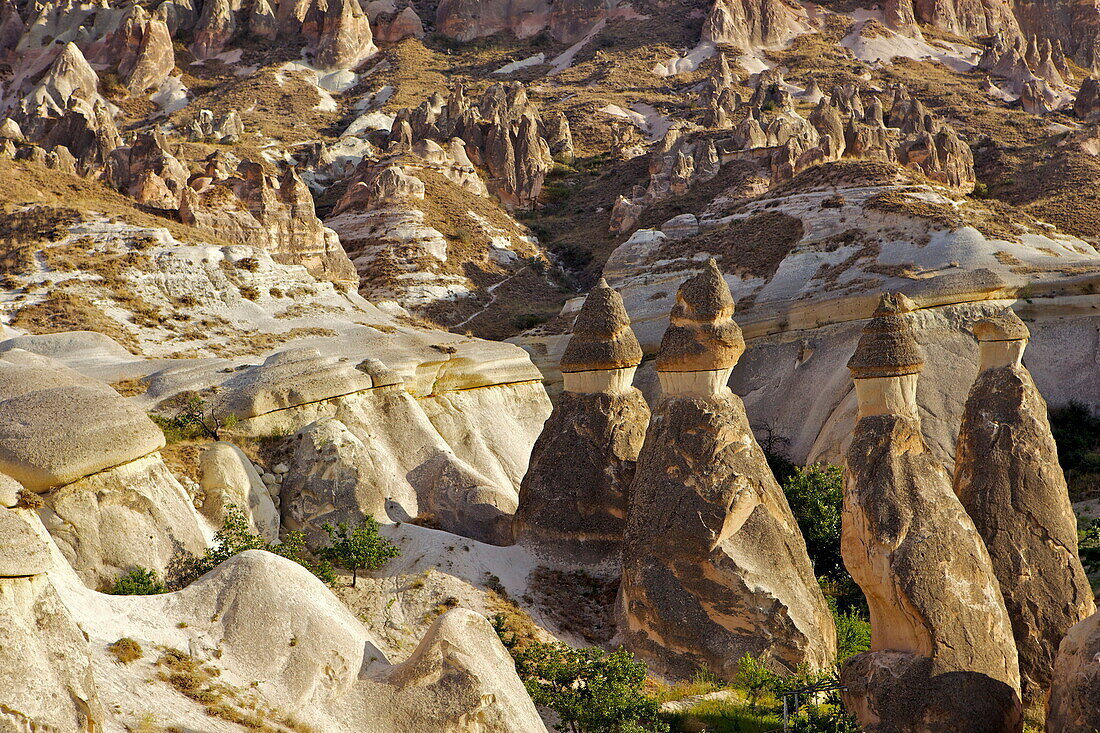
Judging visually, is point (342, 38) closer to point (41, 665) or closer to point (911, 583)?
point (911, 583)

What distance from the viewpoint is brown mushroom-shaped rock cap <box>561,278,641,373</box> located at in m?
15.4

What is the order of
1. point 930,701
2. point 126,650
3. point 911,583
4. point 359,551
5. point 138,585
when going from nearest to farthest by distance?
point 126,650, point 930,701, point 911,583, point 138,585, point 359,551

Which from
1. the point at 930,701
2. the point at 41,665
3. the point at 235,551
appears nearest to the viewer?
the point at 41,665

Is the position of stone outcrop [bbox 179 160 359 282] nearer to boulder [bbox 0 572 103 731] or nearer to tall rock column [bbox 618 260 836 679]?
tall rock column [bbox 618 260 836 679]

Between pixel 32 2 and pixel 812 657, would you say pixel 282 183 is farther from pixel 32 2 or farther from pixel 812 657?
pixel 32 2

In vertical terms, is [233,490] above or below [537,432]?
above

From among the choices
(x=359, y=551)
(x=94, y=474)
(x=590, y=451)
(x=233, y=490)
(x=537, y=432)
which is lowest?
(x=537, y=432)

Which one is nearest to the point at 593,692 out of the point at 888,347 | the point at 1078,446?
the point at 888,347

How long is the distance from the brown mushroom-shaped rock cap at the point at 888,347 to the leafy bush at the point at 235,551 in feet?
23.6

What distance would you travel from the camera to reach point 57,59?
75938mm

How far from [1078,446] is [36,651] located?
24370mm

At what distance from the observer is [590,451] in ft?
50.1

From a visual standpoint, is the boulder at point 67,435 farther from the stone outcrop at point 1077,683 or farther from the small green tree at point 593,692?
the stone outcrop at point 1077,683

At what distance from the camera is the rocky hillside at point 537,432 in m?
9.53
